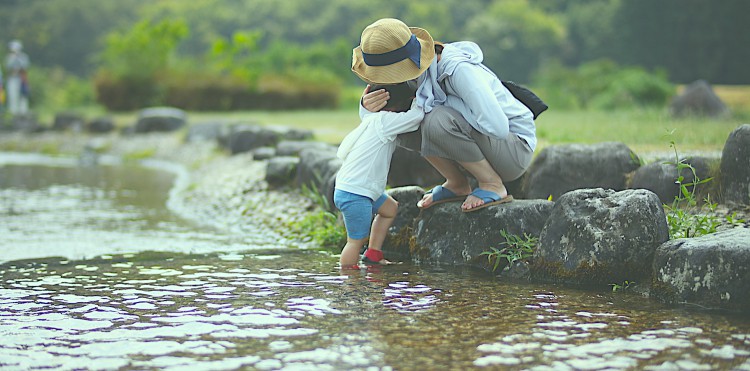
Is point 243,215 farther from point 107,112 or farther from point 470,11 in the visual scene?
point 470,11

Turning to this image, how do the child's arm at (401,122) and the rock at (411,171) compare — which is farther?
the rock at (411,171)

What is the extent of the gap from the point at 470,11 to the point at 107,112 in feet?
104

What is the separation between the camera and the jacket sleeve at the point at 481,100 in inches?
158

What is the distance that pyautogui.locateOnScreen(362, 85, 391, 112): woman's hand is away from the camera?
4238 millimetres

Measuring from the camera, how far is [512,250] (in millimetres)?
4117

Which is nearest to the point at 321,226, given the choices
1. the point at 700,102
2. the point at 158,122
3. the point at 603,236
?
the point at 603,236

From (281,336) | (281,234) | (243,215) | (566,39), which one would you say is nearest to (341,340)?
(281,336)

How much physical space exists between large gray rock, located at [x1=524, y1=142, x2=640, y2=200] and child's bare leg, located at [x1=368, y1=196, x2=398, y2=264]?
38.8 inches

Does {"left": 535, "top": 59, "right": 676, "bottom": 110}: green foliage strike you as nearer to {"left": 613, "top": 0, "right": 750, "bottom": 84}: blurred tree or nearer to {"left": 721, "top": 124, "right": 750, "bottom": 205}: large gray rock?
{"left": 613, "top": 0, "right": 750, "bottom": 84}: blurred tree

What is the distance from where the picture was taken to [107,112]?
1773 cm

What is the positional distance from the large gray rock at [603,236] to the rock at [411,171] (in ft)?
5.67

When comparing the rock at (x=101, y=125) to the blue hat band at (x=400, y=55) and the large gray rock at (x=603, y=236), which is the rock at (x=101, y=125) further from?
the large gray rock at (x=603, y=236)

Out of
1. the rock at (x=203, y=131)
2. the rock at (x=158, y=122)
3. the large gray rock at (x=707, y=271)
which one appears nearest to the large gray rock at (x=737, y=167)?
the large gray rock at (x=707, y=271)

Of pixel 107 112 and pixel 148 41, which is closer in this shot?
pixel 107 112
